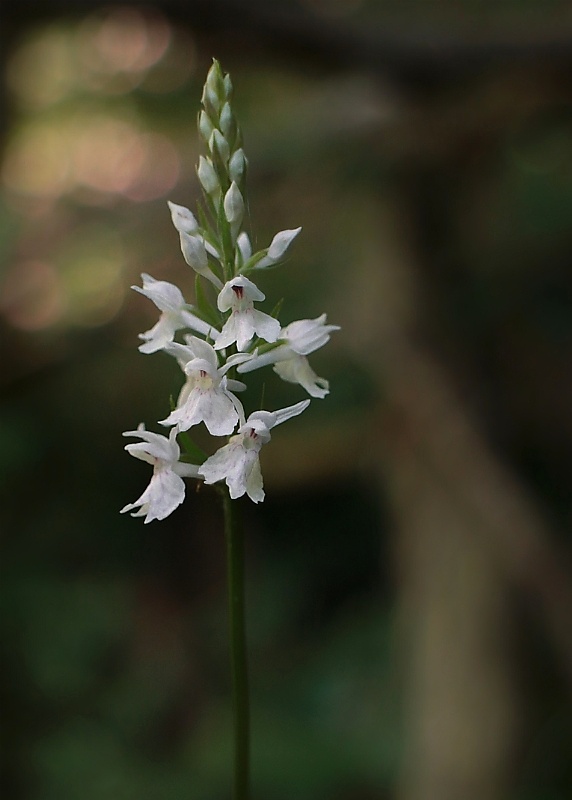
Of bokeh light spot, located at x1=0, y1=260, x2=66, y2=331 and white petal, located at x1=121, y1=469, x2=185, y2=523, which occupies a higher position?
bokeh light spot, located at x1=0, y1=260, x2=66, y2=331

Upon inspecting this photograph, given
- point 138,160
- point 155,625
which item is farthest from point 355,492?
point 138,160

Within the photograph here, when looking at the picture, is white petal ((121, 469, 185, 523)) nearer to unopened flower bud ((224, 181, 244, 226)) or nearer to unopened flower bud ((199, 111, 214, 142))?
unopened flower bud ((224, 181, 244, 226))

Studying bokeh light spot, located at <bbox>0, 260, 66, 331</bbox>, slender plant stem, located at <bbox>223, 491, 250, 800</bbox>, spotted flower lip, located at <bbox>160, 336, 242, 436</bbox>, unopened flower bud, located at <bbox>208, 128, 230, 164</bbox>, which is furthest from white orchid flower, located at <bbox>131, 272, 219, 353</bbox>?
bokeh light spot, located at <bbox>0, 260, 66, 331</bbox>

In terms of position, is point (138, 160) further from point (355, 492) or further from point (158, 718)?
point (158, 718)

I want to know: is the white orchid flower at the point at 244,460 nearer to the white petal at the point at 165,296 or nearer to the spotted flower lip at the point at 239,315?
the spotted flower lip at the point at 239,315

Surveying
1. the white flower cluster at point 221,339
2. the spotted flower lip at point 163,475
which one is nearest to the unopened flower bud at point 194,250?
the white flower cluster at point 221,339

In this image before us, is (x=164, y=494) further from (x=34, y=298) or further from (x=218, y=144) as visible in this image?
(x=34, y=298)
